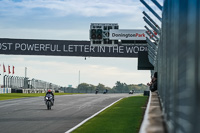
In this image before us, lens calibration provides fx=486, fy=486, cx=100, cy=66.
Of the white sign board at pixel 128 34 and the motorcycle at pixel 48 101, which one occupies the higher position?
the white sign board at pixel 128 34

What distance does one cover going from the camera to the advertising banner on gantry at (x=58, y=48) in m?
63.1

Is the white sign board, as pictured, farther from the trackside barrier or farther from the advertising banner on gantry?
the trackside barrier

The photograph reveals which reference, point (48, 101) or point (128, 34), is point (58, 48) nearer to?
point (128, 34)

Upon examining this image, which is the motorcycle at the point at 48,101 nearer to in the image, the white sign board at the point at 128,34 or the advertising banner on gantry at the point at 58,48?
the advertising banner on gantry at the point at 58,48

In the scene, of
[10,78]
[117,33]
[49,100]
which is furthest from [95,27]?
[49,100]

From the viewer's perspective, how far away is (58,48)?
6350 cm

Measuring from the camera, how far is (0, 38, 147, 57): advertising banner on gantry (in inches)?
2483

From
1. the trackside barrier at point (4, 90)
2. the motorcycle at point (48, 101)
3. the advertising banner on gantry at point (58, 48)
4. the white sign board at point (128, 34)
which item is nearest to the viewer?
the motorcycle at point (48, 101)

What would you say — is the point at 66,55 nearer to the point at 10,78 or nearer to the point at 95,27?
the point at 95,27

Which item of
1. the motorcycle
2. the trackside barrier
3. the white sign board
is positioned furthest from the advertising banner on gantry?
the motorcycle

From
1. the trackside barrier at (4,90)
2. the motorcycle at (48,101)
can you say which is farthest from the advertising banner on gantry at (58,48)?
the motorcycle at (48,101)

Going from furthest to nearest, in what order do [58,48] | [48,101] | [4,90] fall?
[4,90] < [58,48] < [48,101]

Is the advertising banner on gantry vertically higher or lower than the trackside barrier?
higher

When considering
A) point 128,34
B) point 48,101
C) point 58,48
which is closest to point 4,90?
point 58,48
